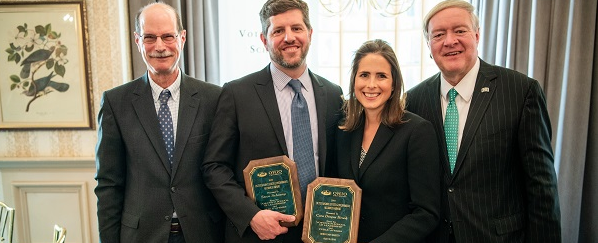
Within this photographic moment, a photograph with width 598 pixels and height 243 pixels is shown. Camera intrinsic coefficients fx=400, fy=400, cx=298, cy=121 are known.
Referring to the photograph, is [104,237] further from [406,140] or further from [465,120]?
[465,120]

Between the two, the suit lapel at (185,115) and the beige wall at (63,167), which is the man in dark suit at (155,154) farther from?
the beige wall at (63,167)

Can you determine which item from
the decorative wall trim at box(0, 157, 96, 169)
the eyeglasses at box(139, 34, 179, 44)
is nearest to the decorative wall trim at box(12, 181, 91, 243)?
the decorative wall trim at box(0, 157, 96, 169)

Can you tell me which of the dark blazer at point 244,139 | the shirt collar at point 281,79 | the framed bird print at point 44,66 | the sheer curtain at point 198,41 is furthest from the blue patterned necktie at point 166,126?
the framed bird print at point 44,66

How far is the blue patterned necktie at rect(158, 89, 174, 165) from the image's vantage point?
184 cm

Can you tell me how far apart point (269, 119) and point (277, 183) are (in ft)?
0.97

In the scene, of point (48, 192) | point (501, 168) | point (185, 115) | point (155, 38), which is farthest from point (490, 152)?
point (48, 192)

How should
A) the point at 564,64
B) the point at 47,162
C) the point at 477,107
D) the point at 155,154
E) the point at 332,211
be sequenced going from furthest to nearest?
the point at 47,162 → the point at 564,64 → the point at 155,154 → the point at 477,107 → the point at 332,211

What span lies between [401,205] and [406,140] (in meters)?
0.27

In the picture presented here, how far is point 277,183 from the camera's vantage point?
5.43 ft

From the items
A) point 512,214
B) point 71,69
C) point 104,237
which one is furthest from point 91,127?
point 512,214

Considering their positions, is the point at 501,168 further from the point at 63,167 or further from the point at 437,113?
the point at 63,167

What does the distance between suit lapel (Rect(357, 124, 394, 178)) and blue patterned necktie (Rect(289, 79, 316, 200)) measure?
252mm

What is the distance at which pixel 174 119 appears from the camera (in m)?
1.88

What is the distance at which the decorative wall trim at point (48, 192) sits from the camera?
3.15 m
